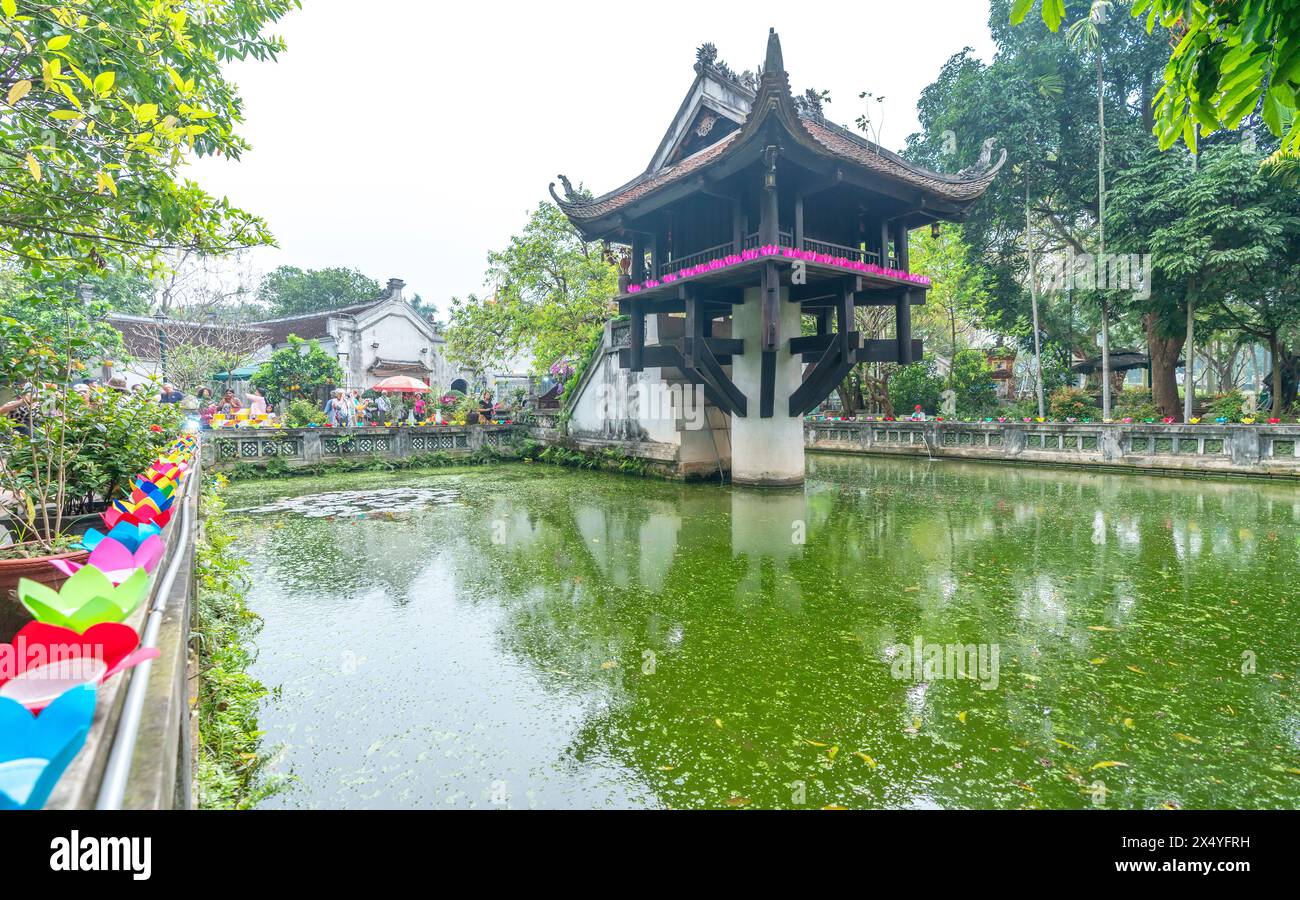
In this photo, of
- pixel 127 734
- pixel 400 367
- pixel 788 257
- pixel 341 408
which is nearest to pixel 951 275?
pixel 788 257

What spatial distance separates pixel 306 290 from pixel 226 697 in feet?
127

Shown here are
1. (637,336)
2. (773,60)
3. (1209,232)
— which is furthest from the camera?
(1209,232)

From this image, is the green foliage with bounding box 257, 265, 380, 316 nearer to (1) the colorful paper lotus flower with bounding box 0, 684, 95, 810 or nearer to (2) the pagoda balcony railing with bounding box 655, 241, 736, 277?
(2) the pagoda balcony railing with bounding box 655, 241, 736, 277

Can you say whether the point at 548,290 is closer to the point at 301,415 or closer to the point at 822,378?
the point at 301,415

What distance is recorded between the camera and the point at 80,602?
1436mm

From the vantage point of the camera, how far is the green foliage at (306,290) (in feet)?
117

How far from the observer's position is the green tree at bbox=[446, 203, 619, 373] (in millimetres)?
14906

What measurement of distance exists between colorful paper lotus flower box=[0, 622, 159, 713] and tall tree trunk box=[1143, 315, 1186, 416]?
63.7 feet

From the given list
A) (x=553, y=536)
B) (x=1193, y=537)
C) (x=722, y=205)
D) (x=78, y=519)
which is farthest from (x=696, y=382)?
(x=78, y=519)

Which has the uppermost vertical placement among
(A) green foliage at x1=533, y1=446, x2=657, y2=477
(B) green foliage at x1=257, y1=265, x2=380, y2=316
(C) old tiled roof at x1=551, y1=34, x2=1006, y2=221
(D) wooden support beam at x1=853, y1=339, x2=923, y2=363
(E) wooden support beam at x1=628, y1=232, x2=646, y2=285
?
(B) green foliage at x1=257, y1=265, x2=380, y2=316

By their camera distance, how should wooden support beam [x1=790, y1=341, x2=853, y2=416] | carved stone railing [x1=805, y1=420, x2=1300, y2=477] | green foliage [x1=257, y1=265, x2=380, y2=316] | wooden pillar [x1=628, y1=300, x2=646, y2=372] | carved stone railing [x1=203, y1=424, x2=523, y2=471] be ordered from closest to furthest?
1. wooden support beam [x1=790, y1=341, x2=853, y2=416]
2. carved stone railing [x1=805, y1=420, x2=1300, y2=477]
3. wooden pillar [x1=628, y1=300, x2=646, y2=372]
4. carved stone railing [x1=203, y1=424, x2=523, y2=471]
5. green foliage [x1=257, y1=265, x2=380, y2=316]

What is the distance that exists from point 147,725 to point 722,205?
9605 mm

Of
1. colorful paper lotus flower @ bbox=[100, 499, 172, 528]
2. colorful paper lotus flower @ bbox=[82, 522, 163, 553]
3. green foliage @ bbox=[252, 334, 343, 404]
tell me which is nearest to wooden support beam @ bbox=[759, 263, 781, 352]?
colorful paper lotus flower @ bbox=[100, 499, 172, 528]

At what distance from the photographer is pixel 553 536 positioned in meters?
6.65
